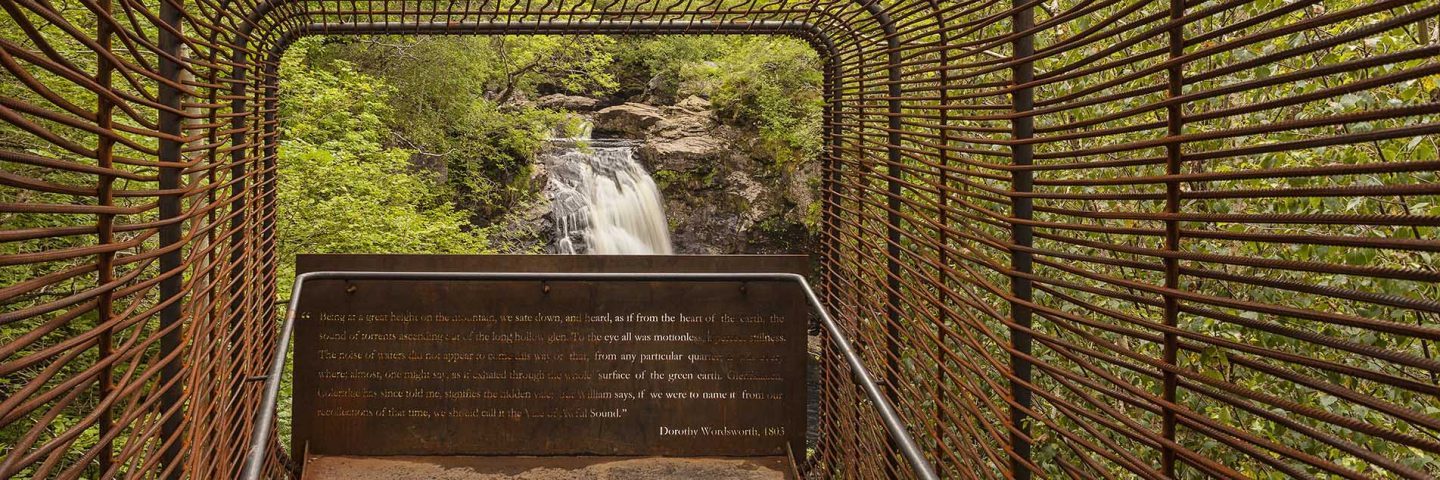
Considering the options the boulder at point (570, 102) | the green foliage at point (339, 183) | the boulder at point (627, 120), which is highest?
the boulder at point (570, 102)

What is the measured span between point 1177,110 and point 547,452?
326 cm

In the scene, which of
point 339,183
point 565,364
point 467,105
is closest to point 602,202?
point 467,105

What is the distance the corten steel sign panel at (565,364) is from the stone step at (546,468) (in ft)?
0.15

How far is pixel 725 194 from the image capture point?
14.1 m

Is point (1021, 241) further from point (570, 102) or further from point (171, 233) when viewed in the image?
point (570, 102)

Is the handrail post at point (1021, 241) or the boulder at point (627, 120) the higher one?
the boulder at point (627, 120)

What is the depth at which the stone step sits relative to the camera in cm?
375

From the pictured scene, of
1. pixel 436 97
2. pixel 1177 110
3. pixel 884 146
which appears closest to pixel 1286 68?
pixel 884 146

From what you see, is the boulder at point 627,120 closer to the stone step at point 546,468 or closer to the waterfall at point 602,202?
the waterfall at point 602,202

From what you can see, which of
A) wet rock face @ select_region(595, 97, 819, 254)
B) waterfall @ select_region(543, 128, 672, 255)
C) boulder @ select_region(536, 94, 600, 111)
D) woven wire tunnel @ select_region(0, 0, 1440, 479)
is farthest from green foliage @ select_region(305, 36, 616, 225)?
woven wire tunnel @ select_region(0, 0, 1440, 479)

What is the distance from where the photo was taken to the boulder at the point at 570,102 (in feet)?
53.5

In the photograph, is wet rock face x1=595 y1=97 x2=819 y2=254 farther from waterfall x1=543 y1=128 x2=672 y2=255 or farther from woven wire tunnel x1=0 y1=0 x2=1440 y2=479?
woven wire tunnel x1=0 y1=0 x2=1440 y2=479

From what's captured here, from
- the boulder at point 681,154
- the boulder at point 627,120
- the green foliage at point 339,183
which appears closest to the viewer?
the green foliage at point 339,183

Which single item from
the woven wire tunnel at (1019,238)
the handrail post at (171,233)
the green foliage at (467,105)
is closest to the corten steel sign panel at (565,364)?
→ the woven wire tunnel at (1019,238)
